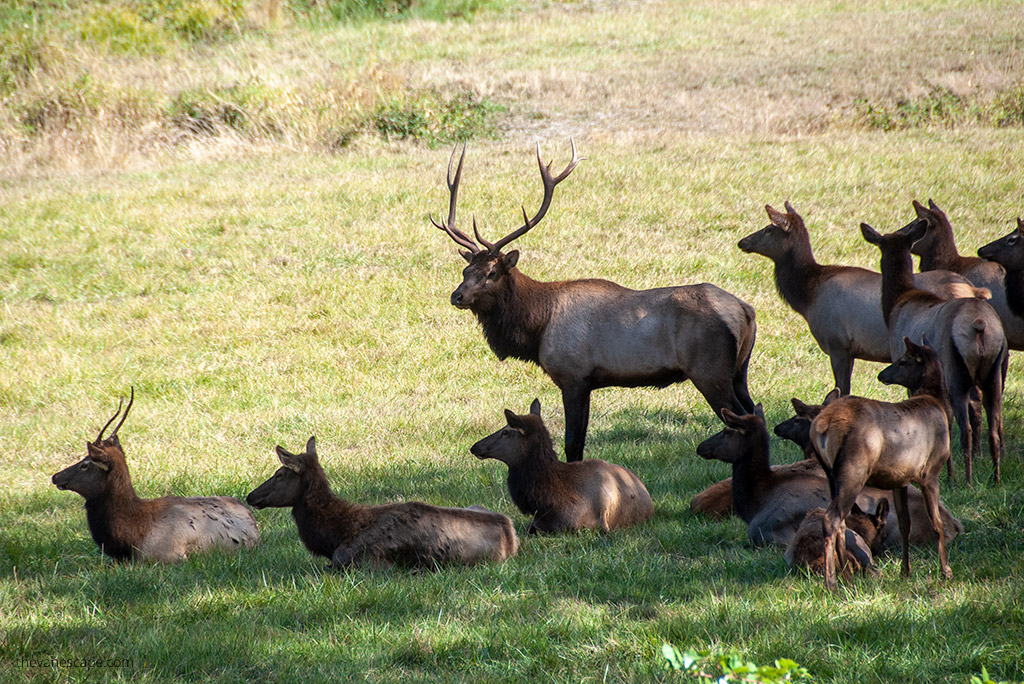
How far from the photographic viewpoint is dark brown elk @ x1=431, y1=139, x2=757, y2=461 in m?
9.10

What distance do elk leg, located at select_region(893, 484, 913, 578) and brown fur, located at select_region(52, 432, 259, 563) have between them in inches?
162

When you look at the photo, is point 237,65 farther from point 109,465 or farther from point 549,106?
point 109,465

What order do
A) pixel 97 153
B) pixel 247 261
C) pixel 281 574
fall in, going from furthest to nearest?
pixel 97 153 < pixel 247 261 < pixel 281 574

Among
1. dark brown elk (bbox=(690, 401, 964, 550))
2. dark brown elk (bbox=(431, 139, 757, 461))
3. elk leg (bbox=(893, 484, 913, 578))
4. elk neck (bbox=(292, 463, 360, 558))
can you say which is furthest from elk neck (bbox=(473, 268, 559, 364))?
elk leg (bbox=(893, 484, 913, 578))

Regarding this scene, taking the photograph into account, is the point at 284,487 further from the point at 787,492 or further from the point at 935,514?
the point at 935,514

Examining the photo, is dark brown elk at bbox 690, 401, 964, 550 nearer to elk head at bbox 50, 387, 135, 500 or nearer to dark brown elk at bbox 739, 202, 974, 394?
dark brown elk at bbox 739, 202, 974, 394

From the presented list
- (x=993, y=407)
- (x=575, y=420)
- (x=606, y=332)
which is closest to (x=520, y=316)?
(x=606, y=332)

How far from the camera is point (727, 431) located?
7.10 meters

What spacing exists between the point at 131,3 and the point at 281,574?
29.6 m

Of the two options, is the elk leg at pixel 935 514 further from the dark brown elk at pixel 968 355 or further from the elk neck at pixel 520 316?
the elk neck at pixel 520 316

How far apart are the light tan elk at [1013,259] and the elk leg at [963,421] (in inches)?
62.3

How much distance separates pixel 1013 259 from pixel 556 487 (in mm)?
4500

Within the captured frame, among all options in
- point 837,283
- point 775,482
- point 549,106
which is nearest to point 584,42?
point 549,106

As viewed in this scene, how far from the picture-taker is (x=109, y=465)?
278 inches
